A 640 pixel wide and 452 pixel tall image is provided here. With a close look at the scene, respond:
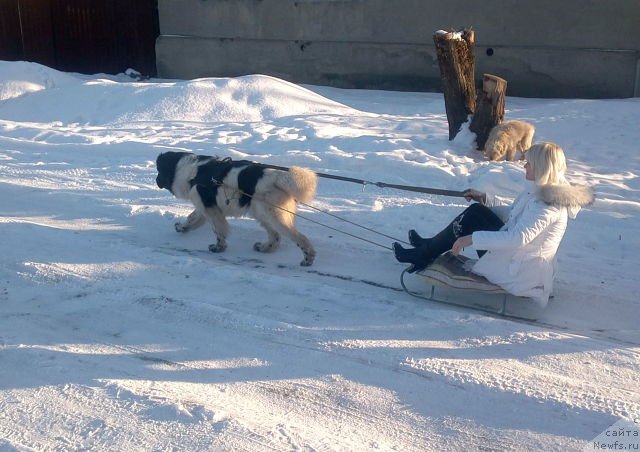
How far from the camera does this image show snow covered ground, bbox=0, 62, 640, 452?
4.10 m

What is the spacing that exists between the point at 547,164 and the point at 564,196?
0.25 m

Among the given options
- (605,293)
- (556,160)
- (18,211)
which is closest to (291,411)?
(556,160)

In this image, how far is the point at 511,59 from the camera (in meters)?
15.2

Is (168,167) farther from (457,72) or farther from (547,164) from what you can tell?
(457,72)

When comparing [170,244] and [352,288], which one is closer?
[352,288]

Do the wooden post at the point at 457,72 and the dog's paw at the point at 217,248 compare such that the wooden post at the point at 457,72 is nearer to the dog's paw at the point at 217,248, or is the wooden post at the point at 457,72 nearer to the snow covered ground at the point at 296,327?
the snow covered ground at the point at 296,327

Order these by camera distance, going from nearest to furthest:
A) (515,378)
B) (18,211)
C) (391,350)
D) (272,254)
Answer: (515,378), (391,350), (272,254), (18,211)

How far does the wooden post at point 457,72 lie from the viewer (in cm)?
1054

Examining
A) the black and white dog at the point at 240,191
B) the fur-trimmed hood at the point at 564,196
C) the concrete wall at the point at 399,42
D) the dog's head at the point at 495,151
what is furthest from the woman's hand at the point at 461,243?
the concrete wall at the point at 399,42

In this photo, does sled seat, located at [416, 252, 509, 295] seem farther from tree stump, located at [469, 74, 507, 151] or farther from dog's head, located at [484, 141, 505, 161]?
tree stump, located at [469, 74, 507, 151]

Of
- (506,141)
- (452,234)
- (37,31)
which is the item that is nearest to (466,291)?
(452,234)

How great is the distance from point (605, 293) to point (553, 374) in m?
1.56

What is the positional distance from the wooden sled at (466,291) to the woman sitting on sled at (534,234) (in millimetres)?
97

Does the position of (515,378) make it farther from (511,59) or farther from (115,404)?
(511,59)
